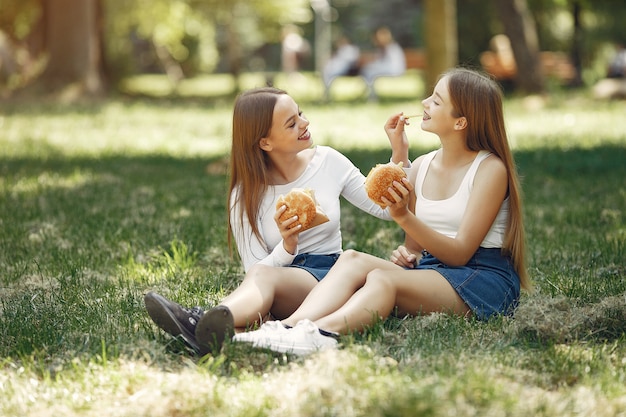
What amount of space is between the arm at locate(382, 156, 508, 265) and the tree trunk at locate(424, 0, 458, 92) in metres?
12.7

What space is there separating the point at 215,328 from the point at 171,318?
217 mm

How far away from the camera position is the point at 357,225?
22.0 ft

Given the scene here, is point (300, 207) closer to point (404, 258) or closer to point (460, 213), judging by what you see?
point (404, 258)

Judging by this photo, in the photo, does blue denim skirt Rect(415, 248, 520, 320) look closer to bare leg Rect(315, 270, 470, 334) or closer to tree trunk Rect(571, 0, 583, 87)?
bare leg Rect(315, 270, 470, 334)

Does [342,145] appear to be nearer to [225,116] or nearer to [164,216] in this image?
[164,216]

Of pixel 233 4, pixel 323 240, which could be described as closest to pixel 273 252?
pixel 323 240

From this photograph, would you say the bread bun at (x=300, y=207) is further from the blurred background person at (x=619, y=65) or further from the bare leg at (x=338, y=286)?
the blurred background person at (x=619, y=65)

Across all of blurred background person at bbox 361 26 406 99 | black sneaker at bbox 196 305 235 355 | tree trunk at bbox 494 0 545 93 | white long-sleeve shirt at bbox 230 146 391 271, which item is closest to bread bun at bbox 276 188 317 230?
white long-sleeve shirt at bbox 230 146 391 271

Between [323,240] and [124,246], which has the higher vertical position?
[323,240]

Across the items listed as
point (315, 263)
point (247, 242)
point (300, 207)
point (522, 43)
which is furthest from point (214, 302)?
point (522, 43)

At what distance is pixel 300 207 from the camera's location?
4055 mm

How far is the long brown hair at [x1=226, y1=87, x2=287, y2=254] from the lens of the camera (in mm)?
4453

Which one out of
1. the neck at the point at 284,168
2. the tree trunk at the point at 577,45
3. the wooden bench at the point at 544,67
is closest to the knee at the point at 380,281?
the neck at the point at 284,168

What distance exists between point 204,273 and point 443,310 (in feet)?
5.41
